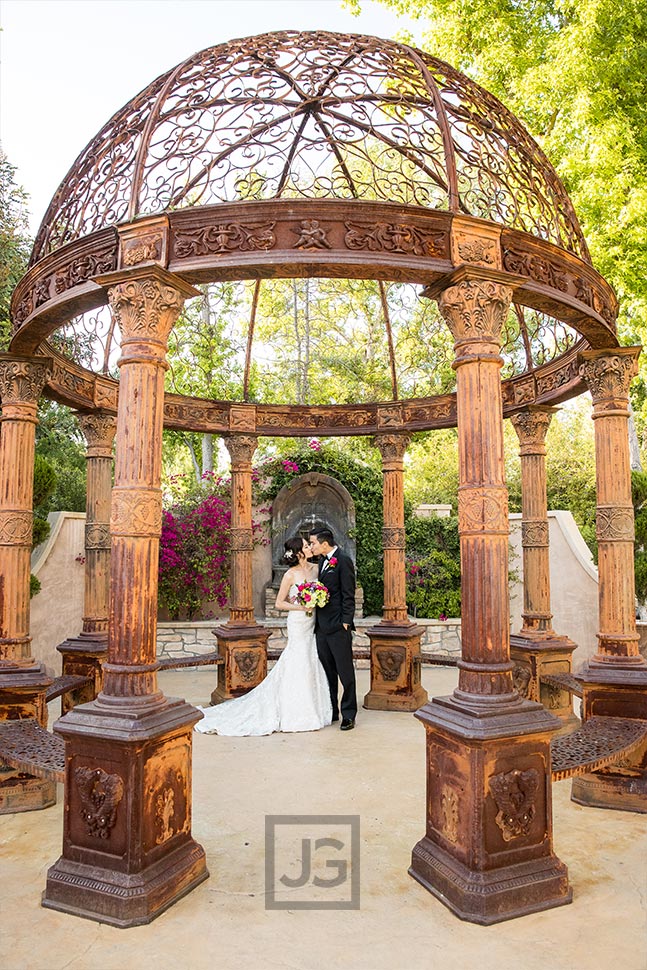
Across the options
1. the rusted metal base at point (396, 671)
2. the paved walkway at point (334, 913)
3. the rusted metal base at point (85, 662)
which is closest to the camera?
the paved walkway at point (334, 913)

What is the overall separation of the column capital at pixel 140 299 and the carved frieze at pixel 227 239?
193 mm

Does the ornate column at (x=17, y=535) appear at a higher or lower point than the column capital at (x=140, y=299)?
lower

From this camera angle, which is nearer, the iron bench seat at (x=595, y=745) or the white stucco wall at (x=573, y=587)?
the iron bench seat at (x=595, y=745)

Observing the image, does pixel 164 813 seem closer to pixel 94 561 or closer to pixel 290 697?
pixel 290 697

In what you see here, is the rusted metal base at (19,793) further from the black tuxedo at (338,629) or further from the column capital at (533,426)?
the column capital at (533,426)

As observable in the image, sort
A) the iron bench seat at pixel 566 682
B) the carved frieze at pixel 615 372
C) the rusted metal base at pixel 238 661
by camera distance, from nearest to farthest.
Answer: the carved frieze at pixel 615 372 < the iron bench seat at pixel 566 682 < the rusted metal base at pixel 238 661

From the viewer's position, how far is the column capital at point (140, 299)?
11.7 ft

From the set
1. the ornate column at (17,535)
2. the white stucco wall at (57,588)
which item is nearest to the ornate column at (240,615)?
the white stucco wall at (57,588)

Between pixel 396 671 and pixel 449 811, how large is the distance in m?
3.92

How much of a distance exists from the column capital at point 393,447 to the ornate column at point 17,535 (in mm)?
3964

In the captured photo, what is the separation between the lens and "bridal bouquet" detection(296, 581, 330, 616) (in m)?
6.42

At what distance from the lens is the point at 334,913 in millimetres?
3047

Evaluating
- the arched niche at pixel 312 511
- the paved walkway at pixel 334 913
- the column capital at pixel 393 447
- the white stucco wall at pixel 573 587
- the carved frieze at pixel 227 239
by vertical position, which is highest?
the carved frieze at pixel 227 239

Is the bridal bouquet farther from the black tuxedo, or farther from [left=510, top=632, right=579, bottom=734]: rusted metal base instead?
[left=510, top=632, right=579, bottom=734]: rusted metal base
